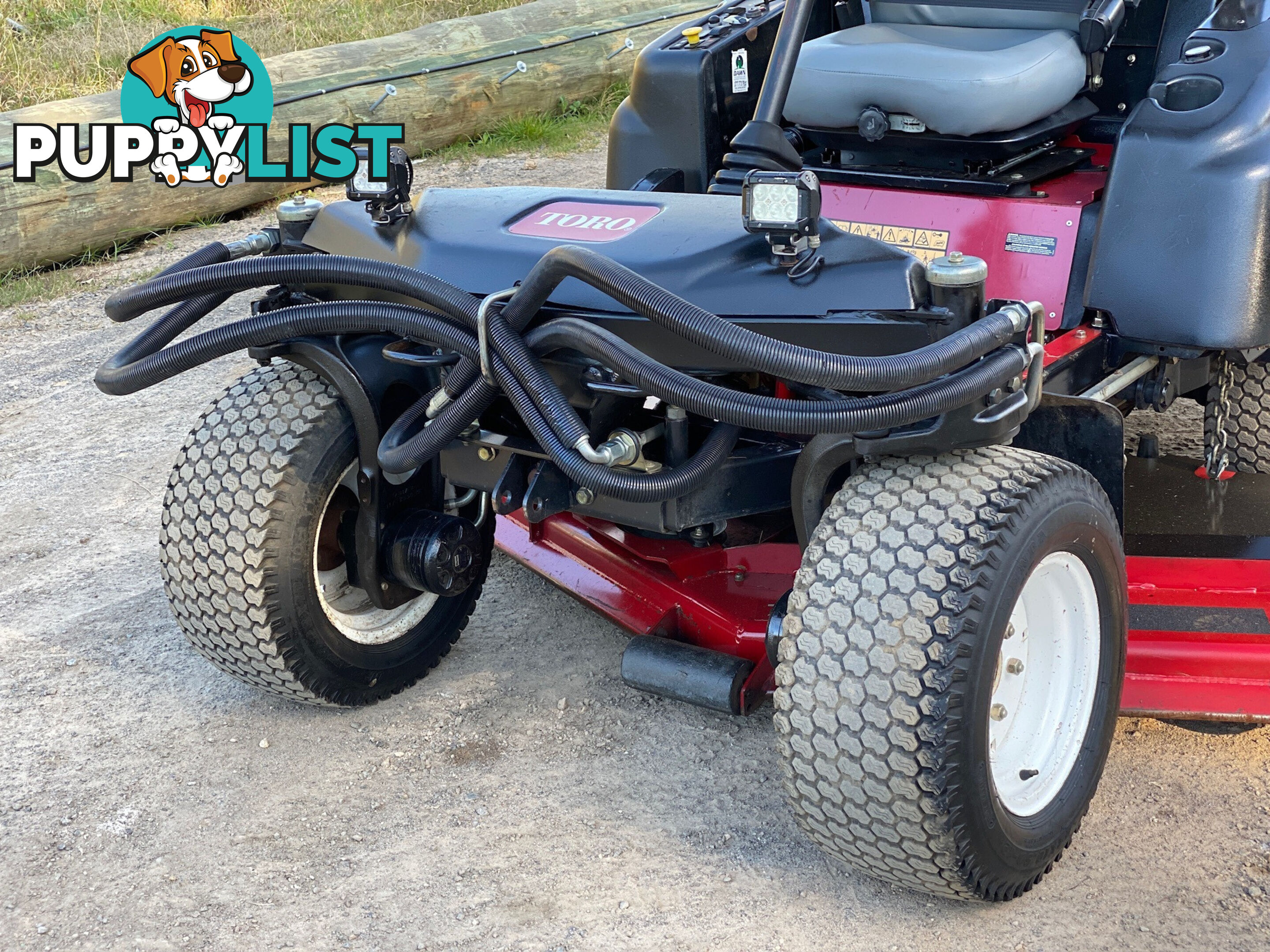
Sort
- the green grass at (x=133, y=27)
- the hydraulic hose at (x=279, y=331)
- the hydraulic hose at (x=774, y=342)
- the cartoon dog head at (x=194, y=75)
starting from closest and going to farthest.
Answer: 1. the hydraulic hose at (x=774, y=342)
2. the hydraulic hose at (x=279, y=331)
3. the cartoon dog head at (x=194, y=75)
4. the green grass at (x=133, y=27)

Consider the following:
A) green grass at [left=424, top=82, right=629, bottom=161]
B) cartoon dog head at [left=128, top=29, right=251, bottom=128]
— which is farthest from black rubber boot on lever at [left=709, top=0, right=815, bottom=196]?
green grass at [left=424, top=82, right=629, bottom=161]

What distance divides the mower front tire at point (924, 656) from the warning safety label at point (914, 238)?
0.97 m

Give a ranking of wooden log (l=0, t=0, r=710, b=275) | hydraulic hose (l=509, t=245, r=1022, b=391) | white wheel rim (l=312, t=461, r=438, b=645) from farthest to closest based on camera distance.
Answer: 1. wooden log (l=0, t=0, r=710, b=275)
2. white wheel rim (l=312, t=461, r=438, b=645)
3. hydraulic hose (l=509, t=245, r=1022, b=391)

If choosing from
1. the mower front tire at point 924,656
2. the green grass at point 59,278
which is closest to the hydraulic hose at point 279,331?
the mower front tire at point 924,656

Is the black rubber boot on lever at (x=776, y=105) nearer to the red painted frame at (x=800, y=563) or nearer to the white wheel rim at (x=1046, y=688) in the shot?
the red painted frame at (x=800, y=563)

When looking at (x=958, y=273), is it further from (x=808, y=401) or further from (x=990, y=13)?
(x=990, y=13)

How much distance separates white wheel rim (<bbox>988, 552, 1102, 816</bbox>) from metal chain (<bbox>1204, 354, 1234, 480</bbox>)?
45.1 inches

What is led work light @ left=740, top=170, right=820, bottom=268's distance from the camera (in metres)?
2.00

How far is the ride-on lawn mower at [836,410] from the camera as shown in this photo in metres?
1.95

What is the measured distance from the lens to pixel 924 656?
190 centimetres

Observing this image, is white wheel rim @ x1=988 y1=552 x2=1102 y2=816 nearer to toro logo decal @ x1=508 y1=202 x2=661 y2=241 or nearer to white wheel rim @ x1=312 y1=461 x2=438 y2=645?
toro logo decal @ x1=508 y1=202 x2=661 y2=241

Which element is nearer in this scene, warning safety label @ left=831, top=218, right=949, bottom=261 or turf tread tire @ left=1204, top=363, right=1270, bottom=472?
warning safety label @ left=831, top=218, right=949, bottom=261

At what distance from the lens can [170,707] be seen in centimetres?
283

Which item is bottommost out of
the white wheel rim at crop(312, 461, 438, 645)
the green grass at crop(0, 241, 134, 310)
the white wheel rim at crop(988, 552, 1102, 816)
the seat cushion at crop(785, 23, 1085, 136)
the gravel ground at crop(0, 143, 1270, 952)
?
the green grass at crop(0, 241, 134, 310)
